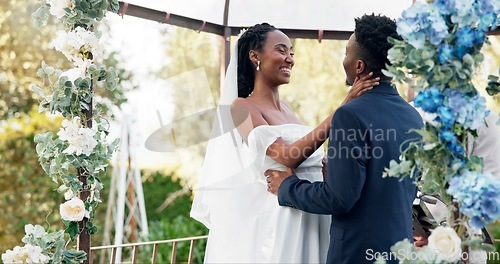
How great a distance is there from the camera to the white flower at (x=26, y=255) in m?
3.21

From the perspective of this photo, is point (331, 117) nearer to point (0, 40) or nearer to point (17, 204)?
point (17, 204)

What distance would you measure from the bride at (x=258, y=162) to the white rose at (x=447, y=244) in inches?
34.0

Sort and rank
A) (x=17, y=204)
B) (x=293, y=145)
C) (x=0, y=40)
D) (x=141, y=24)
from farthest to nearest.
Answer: (x=141, y=24), (x=0, y=40), (x=17, y=204), (x=293, y=145)

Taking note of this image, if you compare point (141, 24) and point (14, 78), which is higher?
point (141, 24)

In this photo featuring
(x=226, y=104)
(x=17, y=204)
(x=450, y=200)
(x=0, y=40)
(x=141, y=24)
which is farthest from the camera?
(x=141, y=24)

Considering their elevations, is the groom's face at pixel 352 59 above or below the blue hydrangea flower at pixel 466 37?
below

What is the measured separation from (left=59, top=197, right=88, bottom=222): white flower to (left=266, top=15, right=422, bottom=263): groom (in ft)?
2.86

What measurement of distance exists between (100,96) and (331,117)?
8512mm

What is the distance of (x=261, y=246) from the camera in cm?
342

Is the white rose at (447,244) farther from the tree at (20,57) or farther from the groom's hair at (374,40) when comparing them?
the tree at (20,57)

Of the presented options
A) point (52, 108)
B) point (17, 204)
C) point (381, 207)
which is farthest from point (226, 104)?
point (17, 204)

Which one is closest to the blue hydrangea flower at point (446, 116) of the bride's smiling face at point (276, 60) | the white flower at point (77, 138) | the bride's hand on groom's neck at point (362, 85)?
the bride's hand on groom's neck at point (362, 85)

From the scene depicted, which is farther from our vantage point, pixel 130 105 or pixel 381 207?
pixel 130 105

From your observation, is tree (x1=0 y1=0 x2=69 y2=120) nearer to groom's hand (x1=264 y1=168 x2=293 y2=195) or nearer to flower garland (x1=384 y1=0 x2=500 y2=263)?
groom's hand (x1=264 y1=168 x2=293 y2=195)
